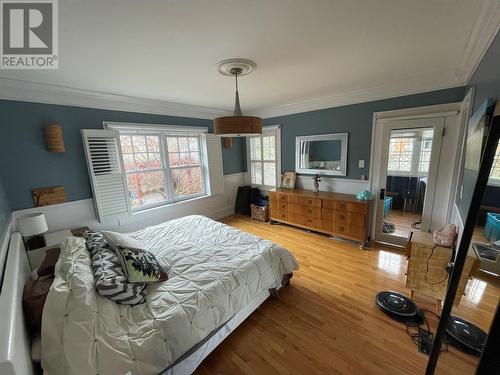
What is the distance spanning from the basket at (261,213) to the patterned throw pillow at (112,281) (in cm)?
296

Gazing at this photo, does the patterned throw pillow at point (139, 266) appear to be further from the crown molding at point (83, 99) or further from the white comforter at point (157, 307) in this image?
the crown molding at point (83, 99)

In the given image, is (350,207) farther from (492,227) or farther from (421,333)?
(492,227)

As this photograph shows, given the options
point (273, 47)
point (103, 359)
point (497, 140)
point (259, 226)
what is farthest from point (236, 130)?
point (259, 226)

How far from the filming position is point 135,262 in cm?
149

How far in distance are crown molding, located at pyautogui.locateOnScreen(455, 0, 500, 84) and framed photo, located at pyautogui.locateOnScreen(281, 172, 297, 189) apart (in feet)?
8.44

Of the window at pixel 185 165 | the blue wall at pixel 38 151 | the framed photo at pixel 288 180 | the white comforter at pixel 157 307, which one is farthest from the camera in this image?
the framed photo at pixel 288 180

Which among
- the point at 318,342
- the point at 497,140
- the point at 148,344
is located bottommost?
the point at 318,342

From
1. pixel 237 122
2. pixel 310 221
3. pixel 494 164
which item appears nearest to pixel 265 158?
pixel 310 221

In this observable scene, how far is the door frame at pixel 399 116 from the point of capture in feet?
8.03

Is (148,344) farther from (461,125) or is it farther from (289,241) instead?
(461,125)

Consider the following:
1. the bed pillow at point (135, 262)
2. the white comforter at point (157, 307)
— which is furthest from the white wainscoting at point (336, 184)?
the bed pillow at point (135, 262)

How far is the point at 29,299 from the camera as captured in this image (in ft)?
3.65

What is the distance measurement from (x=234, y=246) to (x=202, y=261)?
0.39 m

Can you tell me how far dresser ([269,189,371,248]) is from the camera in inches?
118
